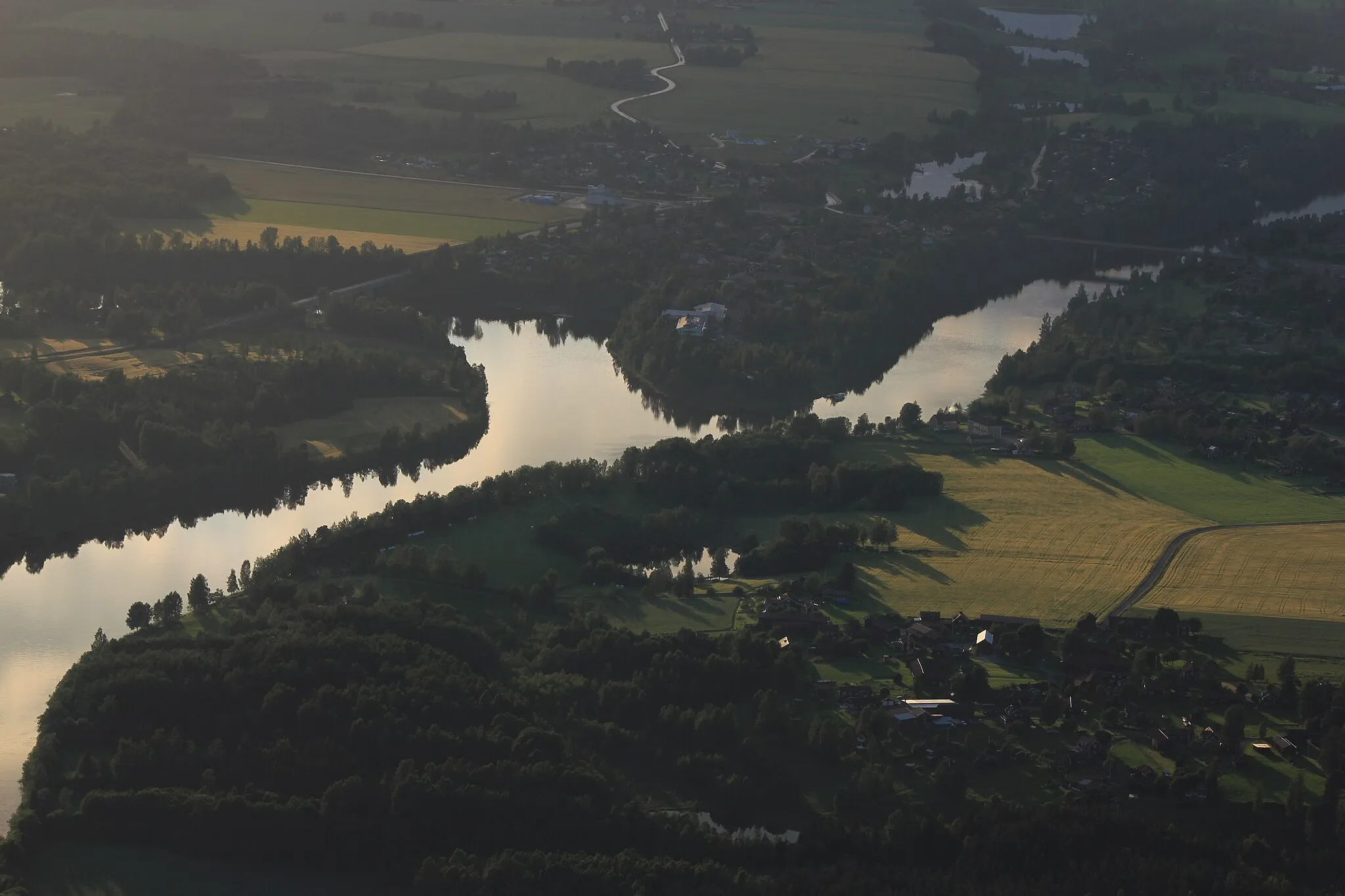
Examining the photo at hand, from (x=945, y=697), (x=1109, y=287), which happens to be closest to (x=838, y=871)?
(x=945, y=697)

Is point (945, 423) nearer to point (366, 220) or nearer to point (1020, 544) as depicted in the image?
point (1020, 544)

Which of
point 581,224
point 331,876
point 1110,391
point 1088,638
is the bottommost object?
point 331,876

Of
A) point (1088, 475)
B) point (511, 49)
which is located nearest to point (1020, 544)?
point (1088, 475)

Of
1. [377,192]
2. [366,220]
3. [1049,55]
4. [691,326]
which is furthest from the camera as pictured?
[1049,55]

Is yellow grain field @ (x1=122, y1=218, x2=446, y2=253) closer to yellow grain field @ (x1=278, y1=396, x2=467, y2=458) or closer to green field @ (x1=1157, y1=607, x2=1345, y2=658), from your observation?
yellow grain field @ (x1=278, y1=396, x2=467, y2=458)

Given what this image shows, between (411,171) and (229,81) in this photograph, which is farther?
(229,81)

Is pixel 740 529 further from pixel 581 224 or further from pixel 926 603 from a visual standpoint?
pixel 581 224

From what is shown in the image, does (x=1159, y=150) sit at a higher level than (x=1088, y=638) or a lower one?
higher

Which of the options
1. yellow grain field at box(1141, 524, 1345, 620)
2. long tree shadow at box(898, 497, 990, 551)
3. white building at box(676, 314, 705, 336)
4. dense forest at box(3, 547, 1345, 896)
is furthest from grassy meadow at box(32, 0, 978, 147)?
dense forest at box(3, 547, 1345, 896)

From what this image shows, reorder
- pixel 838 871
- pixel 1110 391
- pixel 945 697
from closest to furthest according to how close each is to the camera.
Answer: pixel 838 871, pixel 945 697, pixel 1110 391
